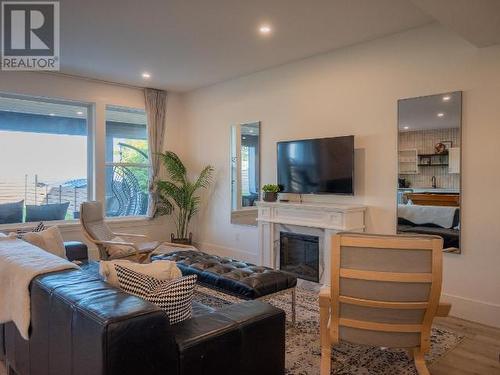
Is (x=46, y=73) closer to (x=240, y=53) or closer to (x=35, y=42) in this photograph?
(x=35, y=42)

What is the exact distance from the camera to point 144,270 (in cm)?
186

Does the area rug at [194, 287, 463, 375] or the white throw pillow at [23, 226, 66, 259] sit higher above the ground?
the white throw pillow at [23, 226, 66, 259]

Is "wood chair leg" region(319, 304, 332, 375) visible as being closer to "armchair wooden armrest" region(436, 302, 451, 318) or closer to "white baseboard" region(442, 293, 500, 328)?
"armchair wooden armrest" region(436, 302, 451, 318)

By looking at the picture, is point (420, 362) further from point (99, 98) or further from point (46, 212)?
point (99, 98)

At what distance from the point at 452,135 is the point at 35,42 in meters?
4.37

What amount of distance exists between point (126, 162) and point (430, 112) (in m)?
4.51

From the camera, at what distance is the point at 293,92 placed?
4.75 m

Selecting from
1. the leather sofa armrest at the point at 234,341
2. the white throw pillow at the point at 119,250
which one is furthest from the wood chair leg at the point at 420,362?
the white throw pillow at the point at 119,250

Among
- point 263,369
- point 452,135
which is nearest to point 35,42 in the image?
point 263,369

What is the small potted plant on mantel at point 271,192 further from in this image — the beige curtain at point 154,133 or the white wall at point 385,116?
the beige curtain at point 154,133

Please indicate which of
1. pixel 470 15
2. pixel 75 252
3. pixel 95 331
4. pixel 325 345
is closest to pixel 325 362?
pixel 325 345

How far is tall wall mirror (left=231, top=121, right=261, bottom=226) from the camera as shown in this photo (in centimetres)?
530

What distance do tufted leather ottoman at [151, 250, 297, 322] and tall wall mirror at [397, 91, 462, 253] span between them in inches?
57.0

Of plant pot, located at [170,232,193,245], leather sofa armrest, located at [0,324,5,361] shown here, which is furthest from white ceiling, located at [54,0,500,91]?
plant pot, located at [170,232,193,245]
